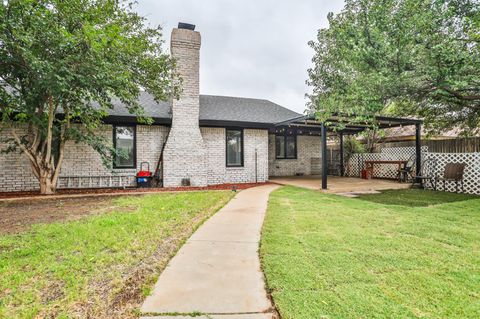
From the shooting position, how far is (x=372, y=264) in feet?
8.99

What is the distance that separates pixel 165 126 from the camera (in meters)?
10.4

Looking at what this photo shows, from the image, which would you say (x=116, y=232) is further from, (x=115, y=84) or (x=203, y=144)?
(x=203, y=144)

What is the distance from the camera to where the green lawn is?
1.96 m

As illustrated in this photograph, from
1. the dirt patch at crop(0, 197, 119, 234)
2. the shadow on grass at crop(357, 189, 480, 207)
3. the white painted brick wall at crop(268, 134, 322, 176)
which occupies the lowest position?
the shadow on grass at crop(357, 189, 480, 207)

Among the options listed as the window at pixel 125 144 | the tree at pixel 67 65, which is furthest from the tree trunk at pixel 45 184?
the window at pixel 125 144

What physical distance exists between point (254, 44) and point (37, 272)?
627 inches

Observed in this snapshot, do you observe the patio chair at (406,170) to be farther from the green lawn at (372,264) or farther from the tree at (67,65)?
the tree at (67,65)

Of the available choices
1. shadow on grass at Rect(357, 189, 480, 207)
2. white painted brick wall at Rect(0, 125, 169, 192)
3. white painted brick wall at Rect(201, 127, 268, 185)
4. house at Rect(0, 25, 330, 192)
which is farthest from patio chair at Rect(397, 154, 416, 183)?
white painted brick wall at Rect(0, 125, 169, 192)

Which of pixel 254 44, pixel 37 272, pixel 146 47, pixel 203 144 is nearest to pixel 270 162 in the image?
pixel 203 144

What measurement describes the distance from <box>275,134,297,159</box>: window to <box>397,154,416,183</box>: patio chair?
531 centimetres

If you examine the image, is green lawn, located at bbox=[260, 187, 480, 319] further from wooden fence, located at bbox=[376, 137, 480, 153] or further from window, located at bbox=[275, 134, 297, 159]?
window, located at bbox=[275, 134, 297, 159]

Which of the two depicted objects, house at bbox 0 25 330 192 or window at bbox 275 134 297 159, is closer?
house at bbox 0 25 330 192

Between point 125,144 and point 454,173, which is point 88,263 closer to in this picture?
point 125,144

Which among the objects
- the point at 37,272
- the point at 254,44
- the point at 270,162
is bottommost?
the point at 37,272
